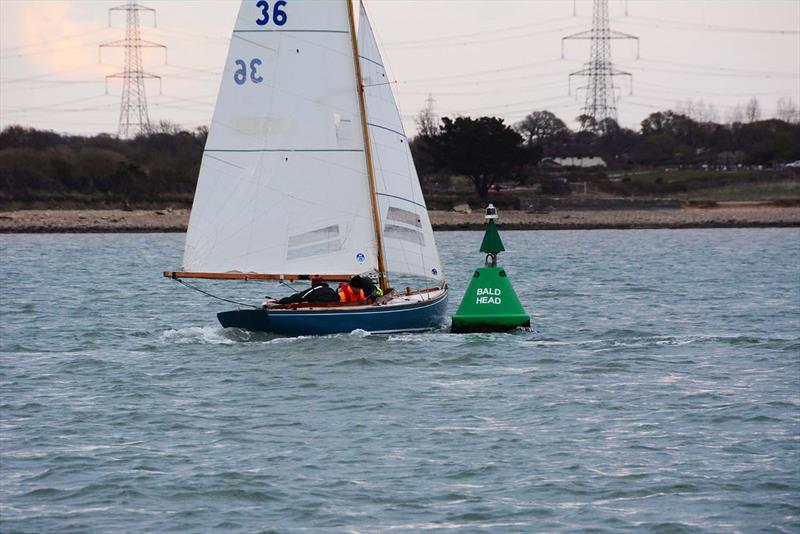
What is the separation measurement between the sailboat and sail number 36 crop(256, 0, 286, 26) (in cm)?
2

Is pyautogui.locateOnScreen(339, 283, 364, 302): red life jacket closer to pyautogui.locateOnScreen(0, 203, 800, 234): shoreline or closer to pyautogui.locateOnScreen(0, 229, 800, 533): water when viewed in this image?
pyautogui.locateOnScreen(0, 229, 800, 533): water

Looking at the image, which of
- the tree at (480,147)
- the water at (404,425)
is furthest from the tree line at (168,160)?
the water at (404,425)

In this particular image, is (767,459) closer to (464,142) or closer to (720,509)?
(720,509)

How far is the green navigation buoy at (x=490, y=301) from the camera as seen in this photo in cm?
2638

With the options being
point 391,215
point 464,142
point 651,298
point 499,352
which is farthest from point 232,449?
point 464,142

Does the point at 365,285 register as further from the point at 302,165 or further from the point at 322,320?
the point at 302,165

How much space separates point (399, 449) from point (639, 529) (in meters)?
4.11

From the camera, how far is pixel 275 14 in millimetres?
27156

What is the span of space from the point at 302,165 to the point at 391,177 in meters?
1.81

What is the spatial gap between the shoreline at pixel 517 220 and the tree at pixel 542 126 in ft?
166

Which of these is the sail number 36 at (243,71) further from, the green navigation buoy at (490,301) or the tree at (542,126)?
the tree at (542,126)

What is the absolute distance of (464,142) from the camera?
95.9m

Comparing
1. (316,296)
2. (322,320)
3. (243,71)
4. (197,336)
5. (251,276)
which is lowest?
(197,336)

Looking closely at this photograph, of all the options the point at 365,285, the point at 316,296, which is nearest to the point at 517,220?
the point at 365,285
